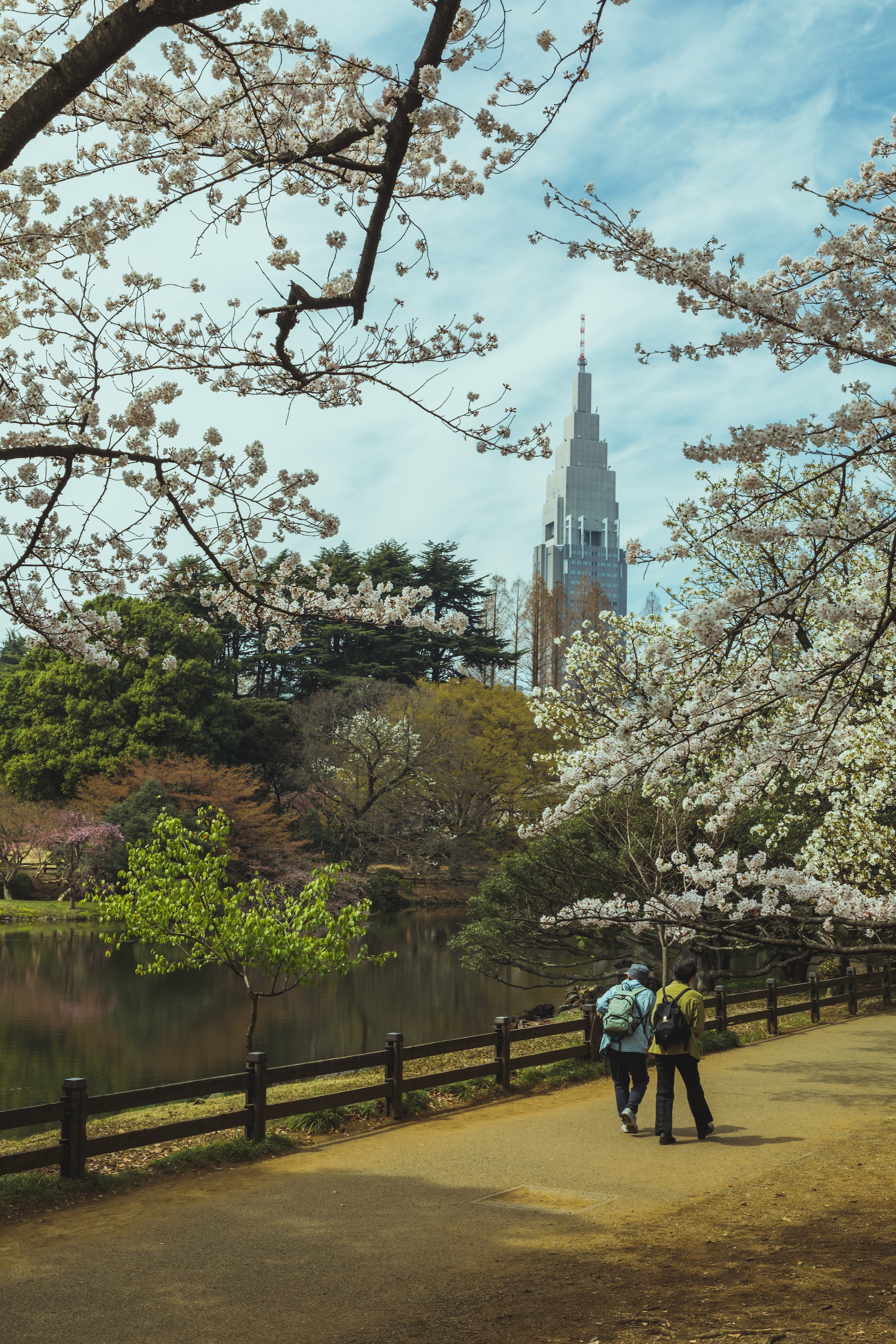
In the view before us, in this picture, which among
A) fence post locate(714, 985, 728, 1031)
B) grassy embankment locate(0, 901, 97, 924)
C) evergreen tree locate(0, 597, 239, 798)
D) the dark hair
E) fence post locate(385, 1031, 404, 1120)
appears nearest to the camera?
the dark hair

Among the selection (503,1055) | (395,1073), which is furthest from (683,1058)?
(503,1055)

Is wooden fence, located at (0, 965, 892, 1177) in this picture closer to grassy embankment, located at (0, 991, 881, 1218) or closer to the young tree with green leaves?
grassy embankment, located at (0, 991, 881, 1218)

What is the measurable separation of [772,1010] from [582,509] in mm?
108232

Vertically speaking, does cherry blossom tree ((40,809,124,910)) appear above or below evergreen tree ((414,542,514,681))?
below

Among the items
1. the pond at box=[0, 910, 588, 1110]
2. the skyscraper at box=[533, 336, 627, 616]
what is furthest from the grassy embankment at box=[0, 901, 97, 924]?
the skyscraper at box=[533, 336, 627, 616]

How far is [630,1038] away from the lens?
8.66 metres

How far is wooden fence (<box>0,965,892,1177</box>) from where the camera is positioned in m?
6.97

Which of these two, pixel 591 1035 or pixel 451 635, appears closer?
pixel 591 1035

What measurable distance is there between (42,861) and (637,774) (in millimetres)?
32124

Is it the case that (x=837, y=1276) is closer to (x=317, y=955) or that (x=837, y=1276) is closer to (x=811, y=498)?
(x=317, y=955)

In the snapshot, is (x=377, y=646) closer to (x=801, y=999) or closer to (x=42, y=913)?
(x=42, y=913)

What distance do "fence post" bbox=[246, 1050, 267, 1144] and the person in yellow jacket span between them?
3.01 m

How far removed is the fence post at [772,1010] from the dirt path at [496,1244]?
15.3ft

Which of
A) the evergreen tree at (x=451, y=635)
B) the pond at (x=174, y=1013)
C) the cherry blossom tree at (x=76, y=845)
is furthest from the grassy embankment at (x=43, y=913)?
the evergreen tree at (x=451, y=635)
